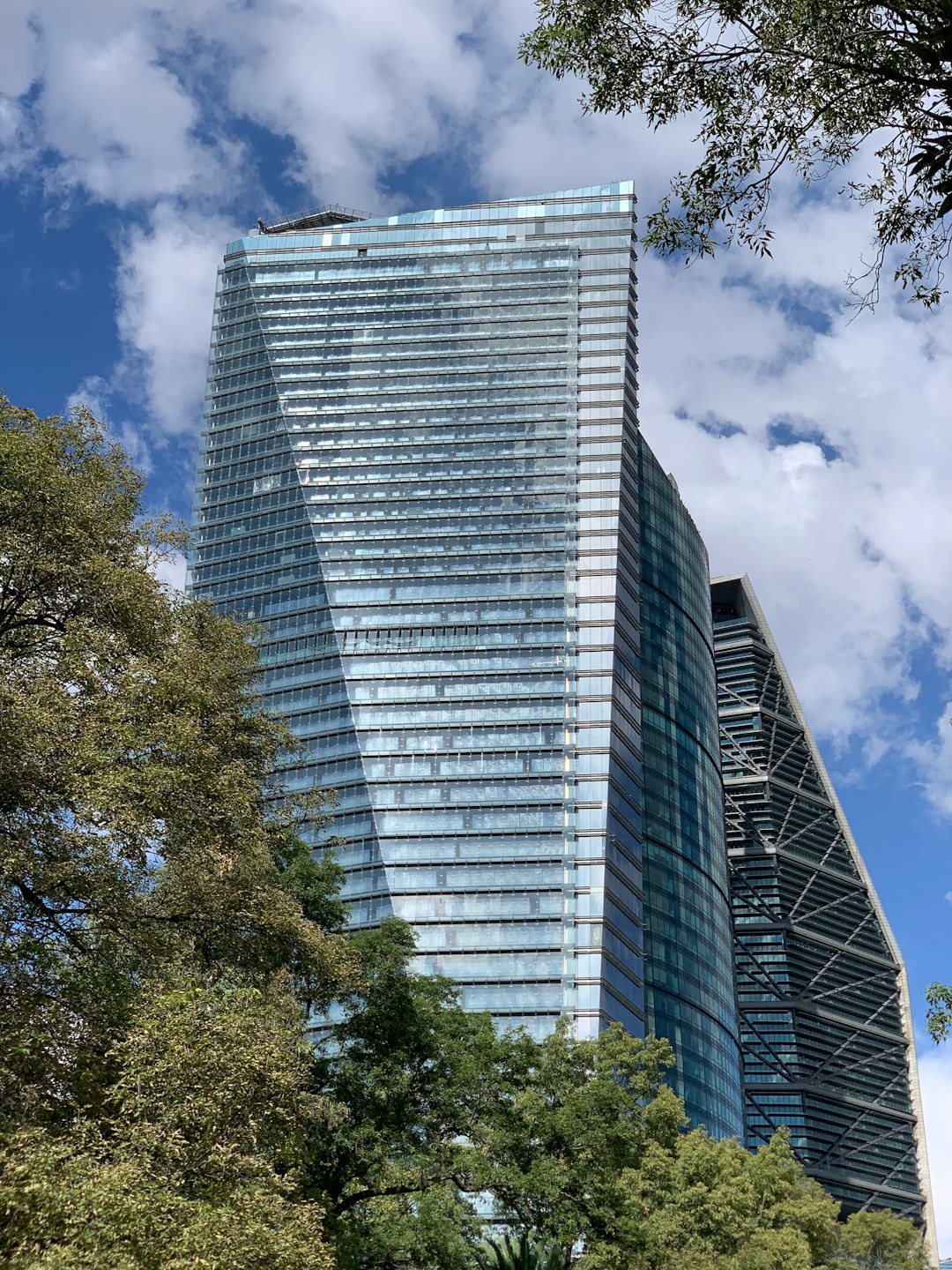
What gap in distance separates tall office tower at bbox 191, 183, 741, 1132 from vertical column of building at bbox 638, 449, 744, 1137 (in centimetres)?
44

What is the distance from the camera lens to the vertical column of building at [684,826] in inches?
5586

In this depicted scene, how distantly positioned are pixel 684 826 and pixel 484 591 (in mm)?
36835

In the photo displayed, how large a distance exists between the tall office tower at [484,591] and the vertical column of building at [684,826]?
1.45 ft

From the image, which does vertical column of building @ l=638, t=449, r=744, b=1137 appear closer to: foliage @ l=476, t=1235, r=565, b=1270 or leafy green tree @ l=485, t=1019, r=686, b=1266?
leafy green tree @ l=485, t=1019, r=686, b=1266

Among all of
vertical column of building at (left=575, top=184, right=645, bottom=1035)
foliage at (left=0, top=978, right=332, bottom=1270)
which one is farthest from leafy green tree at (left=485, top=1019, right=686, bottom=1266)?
vertical column of building at (left=575, top=184, right=645, bottom=1035)

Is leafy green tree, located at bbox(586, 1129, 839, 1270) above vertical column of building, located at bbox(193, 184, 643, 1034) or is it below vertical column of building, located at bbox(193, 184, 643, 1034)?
below

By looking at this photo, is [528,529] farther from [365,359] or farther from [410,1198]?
[410,1198]

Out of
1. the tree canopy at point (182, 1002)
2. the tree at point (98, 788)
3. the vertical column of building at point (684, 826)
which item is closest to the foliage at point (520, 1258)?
the tree canopy at point (182, 1002)

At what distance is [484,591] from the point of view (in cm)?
14700

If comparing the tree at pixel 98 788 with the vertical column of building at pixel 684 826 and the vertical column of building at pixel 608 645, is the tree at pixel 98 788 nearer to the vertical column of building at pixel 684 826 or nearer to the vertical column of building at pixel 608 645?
the vertical column of building at pixel 608 645

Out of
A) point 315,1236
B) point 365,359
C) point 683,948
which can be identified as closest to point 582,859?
point 683,948

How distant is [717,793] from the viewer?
170 m

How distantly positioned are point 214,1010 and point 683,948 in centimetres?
13065

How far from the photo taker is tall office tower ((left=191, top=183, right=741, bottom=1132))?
134 meters
